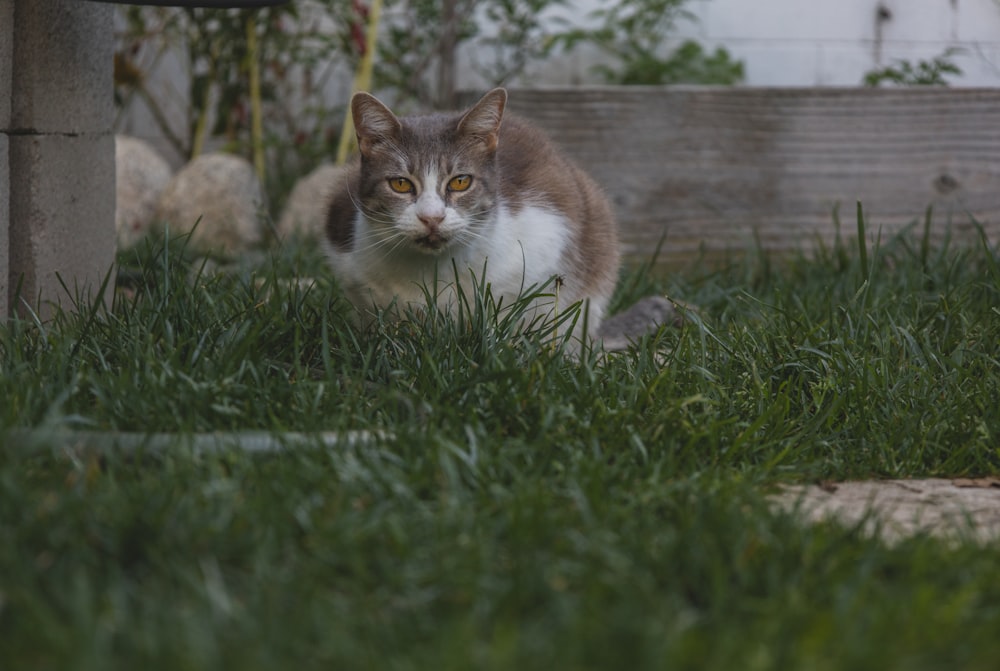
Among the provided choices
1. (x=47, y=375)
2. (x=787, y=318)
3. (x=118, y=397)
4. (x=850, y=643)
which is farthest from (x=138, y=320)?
(x=850, y=643)

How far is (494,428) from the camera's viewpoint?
2541mm

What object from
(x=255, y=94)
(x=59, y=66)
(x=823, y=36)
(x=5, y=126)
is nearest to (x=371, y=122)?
(x=59, y=66)

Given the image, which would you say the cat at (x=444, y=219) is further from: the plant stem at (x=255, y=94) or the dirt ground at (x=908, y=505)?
the plant stem at (x=255, y=94)

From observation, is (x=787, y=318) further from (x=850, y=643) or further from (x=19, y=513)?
(x=19, y=513)

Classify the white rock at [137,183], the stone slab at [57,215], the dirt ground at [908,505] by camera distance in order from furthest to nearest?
the white rock at [137,183]
the stone slab at [57,215]
the dirt ground at [908,505]

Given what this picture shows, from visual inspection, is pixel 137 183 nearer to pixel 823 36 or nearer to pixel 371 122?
pixel 371 122

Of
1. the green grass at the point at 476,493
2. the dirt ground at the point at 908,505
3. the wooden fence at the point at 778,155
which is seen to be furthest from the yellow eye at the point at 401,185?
the wooden fence at the point at 778,155

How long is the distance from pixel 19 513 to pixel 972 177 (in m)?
4.27

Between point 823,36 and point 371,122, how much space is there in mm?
3809

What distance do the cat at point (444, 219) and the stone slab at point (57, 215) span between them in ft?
2.48

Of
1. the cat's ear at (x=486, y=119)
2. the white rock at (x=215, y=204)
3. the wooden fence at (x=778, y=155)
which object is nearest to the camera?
the cat's ear at (x=486, y=119)

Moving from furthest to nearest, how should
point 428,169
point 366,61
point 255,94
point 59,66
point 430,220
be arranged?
point 255,94 → point 366,61 → point 59,66 → point 428,169 → point 430,220

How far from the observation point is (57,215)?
3432 millimetres

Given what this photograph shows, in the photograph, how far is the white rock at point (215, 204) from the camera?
548 cm
